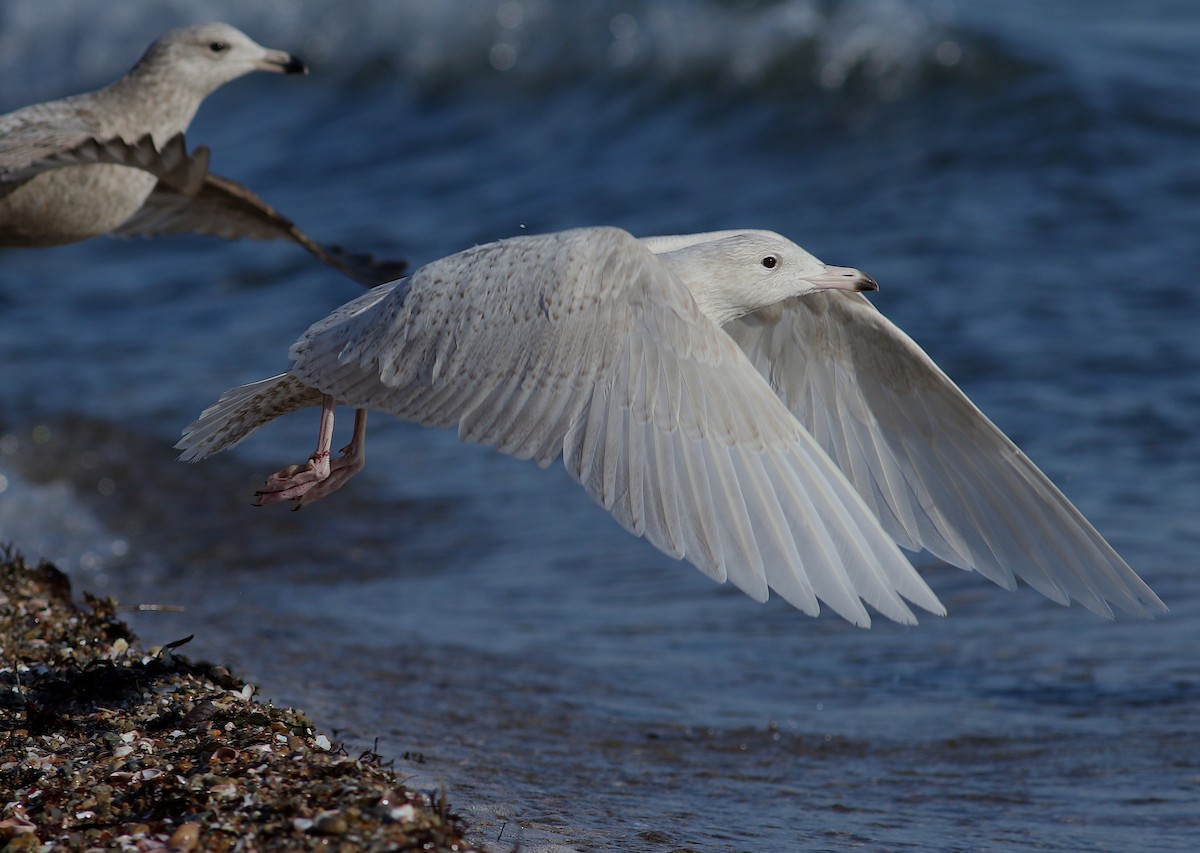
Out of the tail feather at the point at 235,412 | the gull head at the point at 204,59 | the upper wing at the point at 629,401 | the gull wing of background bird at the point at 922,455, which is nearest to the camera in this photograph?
the upper wing at the point at 629,401

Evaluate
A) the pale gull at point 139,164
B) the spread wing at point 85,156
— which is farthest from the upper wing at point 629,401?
the pale gull at point 139,164

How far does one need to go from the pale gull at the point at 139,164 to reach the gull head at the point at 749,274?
2.46 meters

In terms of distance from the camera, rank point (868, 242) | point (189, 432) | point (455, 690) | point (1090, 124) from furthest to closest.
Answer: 1. point (1090, 124)
2. point (868, 242)
3. point (455, 690)
4. point (189, 432)

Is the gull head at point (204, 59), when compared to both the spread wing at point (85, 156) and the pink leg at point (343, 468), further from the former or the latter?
the pink leg at point (343, 468)

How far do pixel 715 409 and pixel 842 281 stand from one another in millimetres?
1035

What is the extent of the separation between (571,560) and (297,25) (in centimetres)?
1370

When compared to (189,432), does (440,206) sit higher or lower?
higher

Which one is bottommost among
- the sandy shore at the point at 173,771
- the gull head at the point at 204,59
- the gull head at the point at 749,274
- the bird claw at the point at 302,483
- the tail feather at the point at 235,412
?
the sandy shore at the point at 173,771

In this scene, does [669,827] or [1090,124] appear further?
[1090,124]

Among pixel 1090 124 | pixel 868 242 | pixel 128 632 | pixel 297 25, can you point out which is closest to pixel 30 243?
pixel 128 632

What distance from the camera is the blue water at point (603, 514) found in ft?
14.9

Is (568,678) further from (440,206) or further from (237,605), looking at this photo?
(440,206)

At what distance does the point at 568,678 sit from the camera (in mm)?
5355

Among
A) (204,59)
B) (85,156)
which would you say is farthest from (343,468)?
(204,59)
